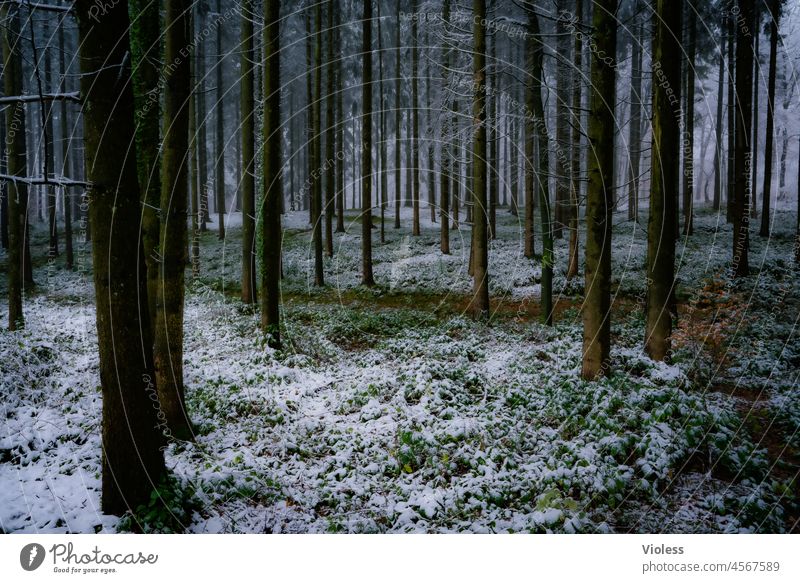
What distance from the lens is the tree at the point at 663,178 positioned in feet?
26.6

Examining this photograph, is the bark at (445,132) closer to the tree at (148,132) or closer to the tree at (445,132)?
the tree at (445,132)

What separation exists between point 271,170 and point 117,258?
679cm

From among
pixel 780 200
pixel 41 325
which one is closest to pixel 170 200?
pixel 41 325

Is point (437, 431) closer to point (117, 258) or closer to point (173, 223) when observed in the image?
point (117, 258)

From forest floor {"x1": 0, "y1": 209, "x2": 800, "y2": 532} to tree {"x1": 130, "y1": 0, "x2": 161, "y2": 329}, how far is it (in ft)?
8.70

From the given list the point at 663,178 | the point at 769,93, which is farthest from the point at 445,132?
the point at 769,93

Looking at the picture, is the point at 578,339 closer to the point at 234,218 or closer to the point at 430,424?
the point at 430,424

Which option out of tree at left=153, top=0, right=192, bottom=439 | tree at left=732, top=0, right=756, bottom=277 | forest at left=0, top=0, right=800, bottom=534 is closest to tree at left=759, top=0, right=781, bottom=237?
tree at left=732, top=0, right=756, bottom=277

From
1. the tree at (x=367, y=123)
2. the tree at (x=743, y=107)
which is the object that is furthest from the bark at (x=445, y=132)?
the tree at (x=743, y=107)

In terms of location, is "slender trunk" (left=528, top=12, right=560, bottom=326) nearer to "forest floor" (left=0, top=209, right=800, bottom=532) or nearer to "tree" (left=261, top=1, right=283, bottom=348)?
"forest floor" (left=0, top=209, right=800, bottom=532)

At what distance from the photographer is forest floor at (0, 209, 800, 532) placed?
498cm

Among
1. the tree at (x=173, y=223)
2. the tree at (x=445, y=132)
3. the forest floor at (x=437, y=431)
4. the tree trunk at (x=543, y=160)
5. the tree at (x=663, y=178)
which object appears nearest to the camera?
the forest floor at (x=437, y=431)
